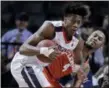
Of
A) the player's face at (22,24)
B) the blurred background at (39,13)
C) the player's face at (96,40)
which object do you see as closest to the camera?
the player's face at (96,40)

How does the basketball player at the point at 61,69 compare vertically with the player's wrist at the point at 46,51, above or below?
below

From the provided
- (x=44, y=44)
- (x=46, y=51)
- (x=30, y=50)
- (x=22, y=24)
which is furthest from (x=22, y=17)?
(x=46, y=51)

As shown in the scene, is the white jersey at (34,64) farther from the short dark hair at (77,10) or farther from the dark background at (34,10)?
the dark background at (34,10)

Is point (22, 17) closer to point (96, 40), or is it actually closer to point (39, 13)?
point (39, 13)

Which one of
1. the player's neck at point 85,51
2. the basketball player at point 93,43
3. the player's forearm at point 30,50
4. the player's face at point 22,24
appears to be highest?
the player's forearm at point 30,50

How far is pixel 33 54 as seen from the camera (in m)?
6.12

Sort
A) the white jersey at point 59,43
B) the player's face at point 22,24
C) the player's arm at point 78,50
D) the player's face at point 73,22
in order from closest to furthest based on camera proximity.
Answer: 1. the player's face at point 73,22
2. the white jersey at point 59,43
3. the player's arm at point 78,50
4. the player's face at point 22,24

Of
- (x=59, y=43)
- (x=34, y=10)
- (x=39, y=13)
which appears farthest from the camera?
(x=34, y=10)

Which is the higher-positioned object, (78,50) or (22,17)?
(78,50)

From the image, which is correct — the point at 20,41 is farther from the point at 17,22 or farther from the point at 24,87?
the point at 24,87

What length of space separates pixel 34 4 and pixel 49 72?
12.4 feet

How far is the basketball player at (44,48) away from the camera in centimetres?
608

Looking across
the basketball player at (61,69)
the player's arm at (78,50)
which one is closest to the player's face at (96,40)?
the basketball player at (61,69)

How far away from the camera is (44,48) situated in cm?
601
